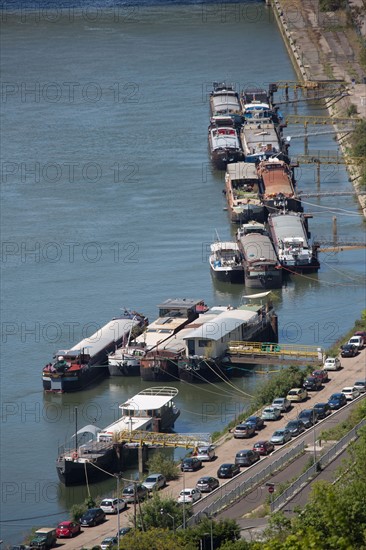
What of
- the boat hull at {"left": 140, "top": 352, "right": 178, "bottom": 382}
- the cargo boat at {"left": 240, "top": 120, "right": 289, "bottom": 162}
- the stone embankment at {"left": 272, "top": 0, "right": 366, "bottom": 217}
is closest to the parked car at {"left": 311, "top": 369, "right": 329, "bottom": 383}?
the boat hull at {"left": 140, "top": 352, "right": 178, "bottom": 382}

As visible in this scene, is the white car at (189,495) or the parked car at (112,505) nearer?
the white car at (189,495)

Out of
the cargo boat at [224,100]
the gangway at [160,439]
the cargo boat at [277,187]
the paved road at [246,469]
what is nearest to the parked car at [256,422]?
the paved road at [246,469]

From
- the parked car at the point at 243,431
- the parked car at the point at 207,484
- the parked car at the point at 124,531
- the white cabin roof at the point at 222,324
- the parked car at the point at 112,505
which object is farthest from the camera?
the white cabin roof at the point at 222,324

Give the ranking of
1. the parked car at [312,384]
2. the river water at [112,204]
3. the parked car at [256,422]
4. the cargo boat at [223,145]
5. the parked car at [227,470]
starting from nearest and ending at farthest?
the parked car at [227,470] < the parked car at [256,422] < the parked car at [312,384] < the river water at [112,204] < the cargo boat at [223,145]

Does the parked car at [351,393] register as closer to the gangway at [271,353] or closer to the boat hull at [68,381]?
the gangway at [271,353]

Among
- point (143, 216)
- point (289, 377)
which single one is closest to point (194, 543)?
point (289, 377)

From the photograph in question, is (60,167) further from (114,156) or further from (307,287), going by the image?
(307,287)
